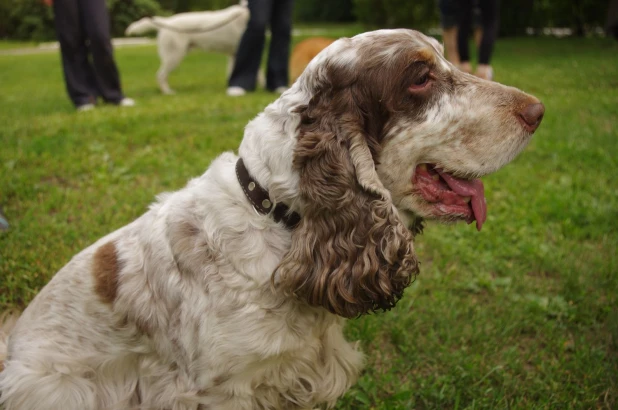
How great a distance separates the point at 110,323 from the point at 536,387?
2191mm

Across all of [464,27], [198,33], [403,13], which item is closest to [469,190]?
[464,27]

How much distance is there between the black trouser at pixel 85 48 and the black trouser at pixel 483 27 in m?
5.78

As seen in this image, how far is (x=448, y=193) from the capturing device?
92.9 inches

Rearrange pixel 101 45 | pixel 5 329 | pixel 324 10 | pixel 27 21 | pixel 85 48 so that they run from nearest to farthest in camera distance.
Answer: pixel 5 329, pixel 101 45, pixel 85 48, pixel 27 21, pixel 324 10

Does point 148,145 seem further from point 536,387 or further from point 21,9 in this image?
point 21,9

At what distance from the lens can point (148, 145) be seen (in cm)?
631

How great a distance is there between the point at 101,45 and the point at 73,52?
472 mm

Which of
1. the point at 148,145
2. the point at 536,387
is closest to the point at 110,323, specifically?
the point at 536,387

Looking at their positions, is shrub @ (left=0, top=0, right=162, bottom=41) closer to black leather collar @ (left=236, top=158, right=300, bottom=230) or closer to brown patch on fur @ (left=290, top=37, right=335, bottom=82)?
brown patch on fur @ (left=290, top=37, right=335, bottom=82)

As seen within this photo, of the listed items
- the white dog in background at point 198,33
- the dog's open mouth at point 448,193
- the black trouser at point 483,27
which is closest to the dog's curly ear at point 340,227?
the dog's open mouth at point 448,193

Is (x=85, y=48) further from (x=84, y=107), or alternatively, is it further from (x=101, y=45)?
(x=84, y=107)

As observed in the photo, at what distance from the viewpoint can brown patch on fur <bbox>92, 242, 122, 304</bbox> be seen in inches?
97.7

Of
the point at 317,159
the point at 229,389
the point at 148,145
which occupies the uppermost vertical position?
the point at 317,159

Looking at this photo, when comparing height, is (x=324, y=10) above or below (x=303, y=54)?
below
